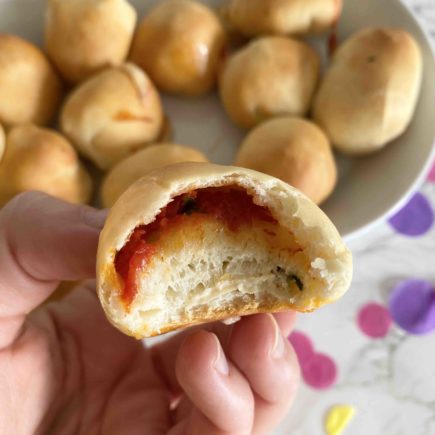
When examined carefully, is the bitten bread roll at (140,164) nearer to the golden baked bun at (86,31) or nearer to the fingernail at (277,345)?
the golden baked bun at (86,31)

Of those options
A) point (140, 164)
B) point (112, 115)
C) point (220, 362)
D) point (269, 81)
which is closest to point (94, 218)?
point (220, 362)

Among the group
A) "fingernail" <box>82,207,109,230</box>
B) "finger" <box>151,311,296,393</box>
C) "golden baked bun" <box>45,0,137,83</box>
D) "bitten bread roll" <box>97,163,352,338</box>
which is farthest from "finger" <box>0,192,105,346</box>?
"golden baked bun" <box>45,0,137,83</box>

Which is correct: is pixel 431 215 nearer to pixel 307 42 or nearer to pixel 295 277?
pixel 307 42

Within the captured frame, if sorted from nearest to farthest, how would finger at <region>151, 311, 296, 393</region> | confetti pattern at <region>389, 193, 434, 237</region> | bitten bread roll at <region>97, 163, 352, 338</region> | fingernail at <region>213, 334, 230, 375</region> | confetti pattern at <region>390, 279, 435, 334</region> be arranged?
bitten bread roll at <region>97, 163, 352, 338</region> < fingernail at <region>213, 334, 230, 375</region> < finger at <region>151, 311, 296, 393</region> < confetti pattern at <region>390, 279, 435, 334</region> < confetti pattern at <region>389, 193, 434, 237</region>

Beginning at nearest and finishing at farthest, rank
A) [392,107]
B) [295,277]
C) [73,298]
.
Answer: [295,277] < [73,298] < [392,107]

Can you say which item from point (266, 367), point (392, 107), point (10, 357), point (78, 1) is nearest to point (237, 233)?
point (266, 367)

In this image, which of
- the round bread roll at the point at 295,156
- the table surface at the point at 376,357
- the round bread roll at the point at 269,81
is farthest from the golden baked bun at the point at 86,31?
the table surface at the point at 376,357

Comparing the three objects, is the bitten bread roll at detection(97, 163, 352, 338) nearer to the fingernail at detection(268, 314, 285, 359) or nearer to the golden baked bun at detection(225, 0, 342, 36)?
the fingernail at detection(268, 314, 285, 359)
